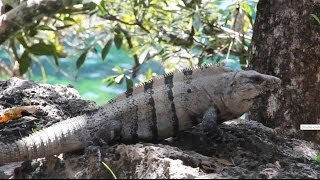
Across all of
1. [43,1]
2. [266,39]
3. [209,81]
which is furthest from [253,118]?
[43,1]

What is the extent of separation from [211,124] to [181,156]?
0.49m

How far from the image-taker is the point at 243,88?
337 centimetres

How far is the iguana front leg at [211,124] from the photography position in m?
3.14

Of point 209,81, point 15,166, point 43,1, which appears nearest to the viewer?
point 15,166

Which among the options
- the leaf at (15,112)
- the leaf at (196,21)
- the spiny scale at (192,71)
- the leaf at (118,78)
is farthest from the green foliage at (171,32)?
the spiny scale at (192,71)

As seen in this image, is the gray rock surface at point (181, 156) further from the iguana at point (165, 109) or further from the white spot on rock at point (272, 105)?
the white spot on rock at point (272, 105)

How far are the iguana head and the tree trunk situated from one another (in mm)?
681

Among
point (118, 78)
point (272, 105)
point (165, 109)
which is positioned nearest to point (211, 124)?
point (165, 109)

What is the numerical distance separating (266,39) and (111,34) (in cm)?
301

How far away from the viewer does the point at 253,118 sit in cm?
417

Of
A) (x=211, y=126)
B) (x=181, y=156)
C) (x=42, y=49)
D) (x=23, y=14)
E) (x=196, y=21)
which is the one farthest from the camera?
(x=196, y=21)

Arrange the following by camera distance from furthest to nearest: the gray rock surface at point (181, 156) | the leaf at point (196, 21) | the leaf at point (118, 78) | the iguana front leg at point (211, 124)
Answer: the leaf at point (118, 78), the leaf at point (196, 21), the iguana front leg at point (211, 124), the gray rock surface at point (181, 156)

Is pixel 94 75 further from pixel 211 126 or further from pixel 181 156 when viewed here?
pixel 181 156

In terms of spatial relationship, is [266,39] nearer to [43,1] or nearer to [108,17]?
[43,1]
